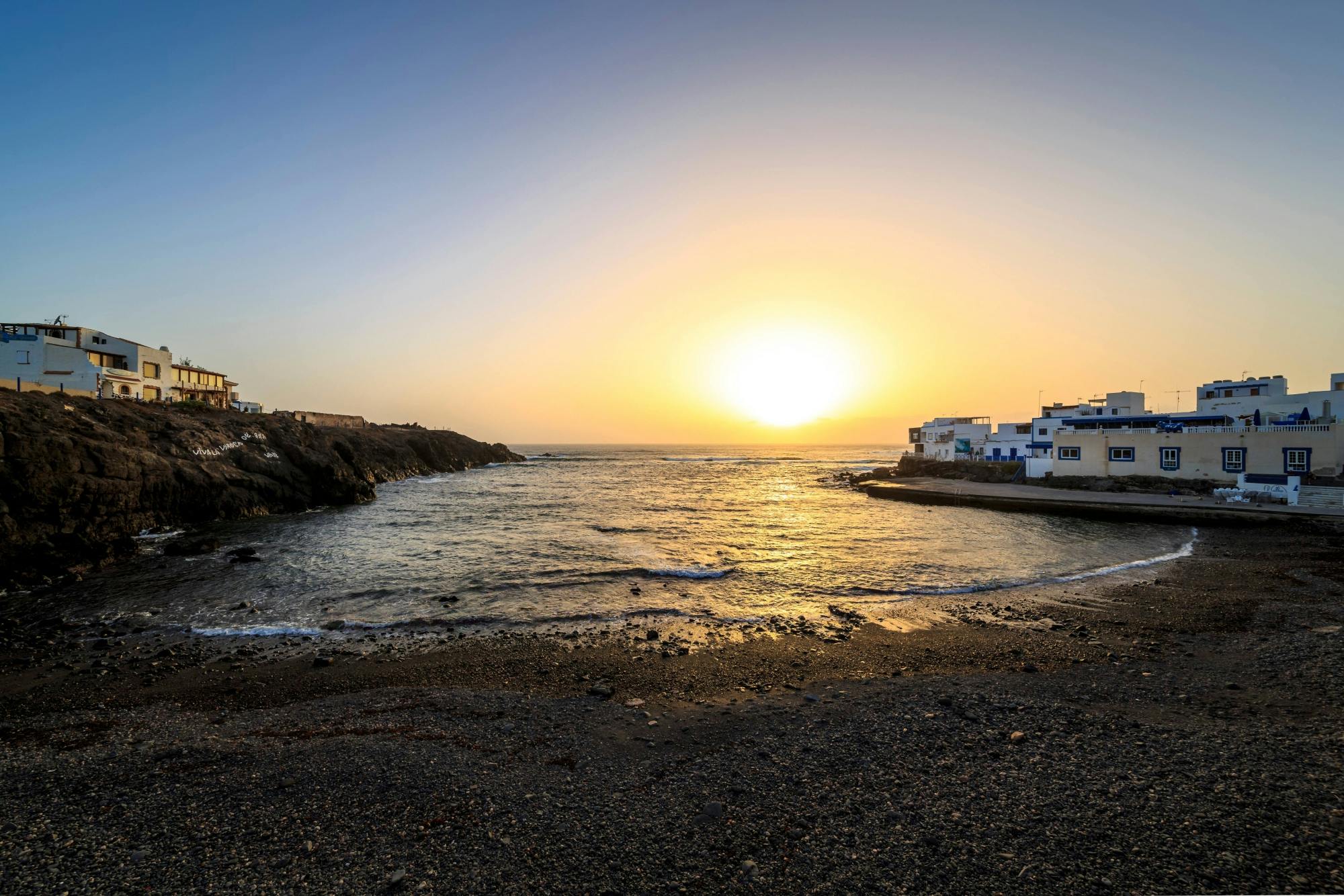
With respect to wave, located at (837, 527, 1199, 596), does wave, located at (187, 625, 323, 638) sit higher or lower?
lower

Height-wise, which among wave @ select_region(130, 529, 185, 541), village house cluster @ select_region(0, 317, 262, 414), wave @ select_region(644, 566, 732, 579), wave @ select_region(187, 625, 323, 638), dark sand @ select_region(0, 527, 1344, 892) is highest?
village house cluster @ select_region(0, 317, 262, 414)

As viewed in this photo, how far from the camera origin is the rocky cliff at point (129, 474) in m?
21.0

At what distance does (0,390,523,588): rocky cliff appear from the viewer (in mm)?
21016

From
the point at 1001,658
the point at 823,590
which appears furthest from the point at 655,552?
the point at 1001,658

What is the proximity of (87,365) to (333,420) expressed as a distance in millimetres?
35408

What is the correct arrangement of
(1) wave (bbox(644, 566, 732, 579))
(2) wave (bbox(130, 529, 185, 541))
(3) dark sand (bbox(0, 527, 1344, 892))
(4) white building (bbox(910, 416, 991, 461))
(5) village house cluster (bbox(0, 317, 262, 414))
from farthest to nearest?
(4) white building (bbox(910, 416, 991, 461)), (5) village house cluster (bbox(0, 317, 262, 414)), (2) wave (bbox(130, 529, 185, 541)), (1) wave (bbox(644, 566, 732, 579)), (3) dark sand (bbox(0, 527, 1344, 892))

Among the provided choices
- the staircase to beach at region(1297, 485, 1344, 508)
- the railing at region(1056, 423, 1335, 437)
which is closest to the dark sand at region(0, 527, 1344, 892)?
the staircase to beach at region(1297, 485, 1344, 508)

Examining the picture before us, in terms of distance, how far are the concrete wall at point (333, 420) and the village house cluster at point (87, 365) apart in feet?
38.8

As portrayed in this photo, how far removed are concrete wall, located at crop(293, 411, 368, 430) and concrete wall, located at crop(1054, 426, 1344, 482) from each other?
8644 centimetres

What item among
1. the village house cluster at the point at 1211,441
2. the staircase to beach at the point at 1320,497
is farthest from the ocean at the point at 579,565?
the village house cluster at the point at 1211,441

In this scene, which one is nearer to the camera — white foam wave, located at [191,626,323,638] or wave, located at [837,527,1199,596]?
white foam wave, located at [191,626,323,638]

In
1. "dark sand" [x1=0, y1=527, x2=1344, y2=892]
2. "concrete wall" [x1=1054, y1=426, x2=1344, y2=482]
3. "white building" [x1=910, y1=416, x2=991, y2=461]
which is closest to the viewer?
"dark sand" [x1=0, y1=527, x2=1344, y2=892]

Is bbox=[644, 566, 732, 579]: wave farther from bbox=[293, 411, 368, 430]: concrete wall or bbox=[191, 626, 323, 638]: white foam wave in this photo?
bbox=[293, 411, 368, 430]: concrete wall

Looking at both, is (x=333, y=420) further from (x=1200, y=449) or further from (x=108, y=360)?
(x=1200, y=449)
